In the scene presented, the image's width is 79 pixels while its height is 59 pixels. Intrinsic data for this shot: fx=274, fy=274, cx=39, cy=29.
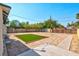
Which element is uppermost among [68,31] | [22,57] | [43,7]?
[43,7]

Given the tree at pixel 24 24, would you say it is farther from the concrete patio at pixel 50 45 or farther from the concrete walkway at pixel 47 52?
the concrete walkway at pixel 47 52

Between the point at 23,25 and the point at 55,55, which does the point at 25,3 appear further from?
the point at 55,55

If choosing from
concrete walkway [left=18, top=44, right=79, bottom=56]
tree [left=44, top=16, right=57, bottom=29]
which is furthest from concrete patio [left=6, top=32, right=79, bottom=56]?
tree [left=44, top=16, right=57, bottom=29]

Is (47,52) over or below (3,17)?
below

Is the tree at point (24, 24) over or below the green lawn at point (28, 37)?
over

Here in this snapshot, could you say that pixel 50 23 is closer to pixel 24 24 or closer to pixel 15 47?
pixel 24 24

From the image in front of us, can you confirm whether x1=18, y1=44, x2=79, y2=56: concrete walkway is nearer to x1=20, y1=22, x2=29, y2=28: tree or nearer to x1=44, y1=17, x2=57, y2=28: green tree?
x1=44, y1=17, x2=57, y2=28: green tree

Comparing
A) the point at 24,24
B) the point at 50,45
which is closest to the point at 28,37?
the point at 24,24

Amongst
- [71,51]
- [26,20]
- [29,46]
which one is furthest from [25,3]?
[71,51]

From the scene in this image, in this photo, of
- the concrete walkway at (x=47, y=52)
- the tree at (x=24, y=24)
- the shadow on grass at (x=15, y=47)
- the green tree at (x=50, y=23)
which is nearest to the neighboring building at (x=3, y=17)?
the shadow on grass at (x=15, y=47)

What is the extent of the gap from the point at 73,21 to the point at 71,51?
0.60 meters

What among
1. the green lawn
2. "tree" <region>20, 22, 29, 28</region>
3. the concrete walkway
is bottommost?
the concrete walkway

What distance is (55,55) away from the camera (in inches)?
209

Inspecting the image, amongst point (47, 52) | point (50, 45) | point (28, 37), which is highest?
point (28, 37)
